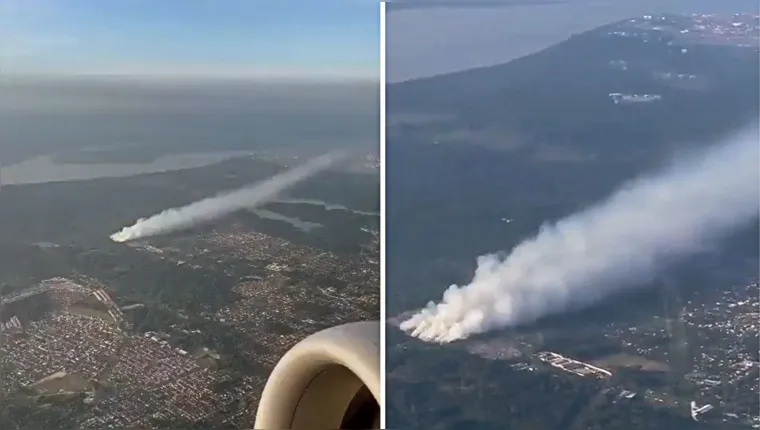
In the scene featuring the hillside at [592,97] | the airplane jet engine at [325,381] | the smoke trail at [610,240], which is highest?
the hillside at [592,97]

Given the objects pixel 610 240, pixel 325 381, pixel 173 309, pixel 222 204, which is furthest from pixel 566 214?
pixel 173 309

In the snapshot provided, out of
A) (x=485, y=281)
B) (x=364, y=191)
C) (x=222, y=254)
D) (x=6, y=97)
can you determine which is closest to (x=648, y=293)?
(x=485, y=281)

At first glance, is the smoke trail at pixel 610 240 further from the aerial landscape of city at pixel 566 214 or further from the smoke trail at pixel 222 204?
the smoke trail at pixel 222 204

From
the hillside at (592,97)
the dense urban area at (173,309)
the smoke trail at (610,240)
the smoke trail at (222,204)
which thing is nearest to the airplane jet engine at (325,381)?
the dense urban area at (173,309)

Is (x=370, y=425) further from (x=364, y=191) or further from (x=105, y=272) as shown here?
(x=105, y=272)

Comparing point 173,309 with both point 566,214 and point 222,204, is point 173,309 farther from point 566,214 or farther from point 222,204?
point 566,214

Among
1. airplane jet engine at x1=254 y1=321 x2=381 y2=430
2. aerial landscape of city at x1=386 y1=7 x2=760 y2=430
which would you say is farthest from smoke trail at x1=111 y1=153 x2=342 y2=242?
airplane jet engine at x1=254 y1=321 x2=381 y2=430

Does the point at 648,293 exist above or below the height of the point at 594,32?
below
